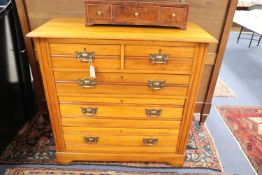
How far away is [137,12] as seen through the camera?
1.39 meters

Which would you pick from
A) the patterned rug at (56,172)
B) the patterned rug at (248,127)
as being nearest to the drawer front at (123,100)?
the patterned rug at (56,172)

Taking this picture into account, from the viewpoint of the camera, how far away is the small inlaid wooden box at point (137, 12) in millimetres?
1373

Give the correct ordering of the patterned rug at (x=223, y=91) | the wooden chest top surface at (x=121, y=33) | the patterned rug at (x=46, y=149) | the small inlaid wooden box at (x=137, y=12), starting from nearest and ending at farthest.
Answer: the wooden chest top surface at (x=121, y=33) → the small inlaid wooden box at (x=137, y=12) → the patterned rug at (x=46, y=149) → the patterned rug at (x=223, y=91)

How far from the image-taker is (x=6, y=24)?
1.73 metres

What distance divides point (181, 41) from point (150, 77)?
29 centimetres

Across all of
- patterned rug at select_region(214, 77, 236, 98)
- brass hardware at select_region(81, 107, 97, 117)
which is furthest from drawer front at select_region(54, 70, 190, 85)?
patterned rug at select_region(214, 77, 236, 98)

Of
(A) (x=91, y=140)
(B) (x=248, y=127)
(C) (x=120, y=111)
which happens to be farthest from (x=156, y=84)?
(B) (x=248, y=127)

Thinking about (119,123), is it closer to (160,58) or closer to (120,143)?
(120,143)

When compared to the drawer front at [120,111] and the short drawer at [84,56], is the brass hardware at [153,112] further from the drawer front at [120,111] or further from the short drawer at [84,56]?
the short drawer at [84,56]

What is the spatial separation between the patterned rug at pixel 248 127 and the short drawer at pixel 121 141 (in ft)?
2.57

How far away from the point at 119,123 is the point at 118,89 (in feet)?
0.95

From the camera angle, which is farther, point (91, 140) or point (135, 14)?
point (91, 140)

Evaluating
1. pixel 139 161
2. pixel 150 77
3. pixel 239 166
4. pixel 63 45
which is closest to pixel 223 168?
pixel 239 166

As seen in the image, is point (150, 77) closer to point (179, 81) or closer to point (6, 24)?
point (179, 81)
